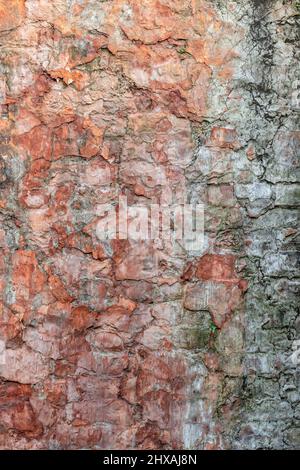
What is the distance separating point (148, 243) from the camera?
2127mm

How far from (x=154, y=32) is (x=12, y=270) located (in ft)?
3.25

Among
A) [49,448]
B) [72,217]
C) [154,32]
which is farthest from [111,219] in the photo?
[49,448]

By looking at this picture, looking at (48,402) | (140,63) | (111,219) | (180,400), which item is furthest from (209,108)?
(48,402)

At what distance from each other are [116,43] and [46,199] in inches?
24.0

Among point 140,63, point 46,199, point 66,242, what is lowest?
point 66,242

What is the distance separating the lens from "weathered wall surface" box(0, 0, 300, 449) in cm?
207

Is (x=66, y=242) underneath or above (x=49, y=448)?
above

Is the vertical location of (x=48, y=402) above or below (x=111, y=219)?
below

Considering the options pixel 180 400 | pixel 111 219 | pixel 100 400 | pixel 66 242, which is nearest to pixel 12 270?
pixel 66 242

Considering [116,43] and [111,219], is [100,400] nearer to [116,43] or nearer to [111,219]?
[111,219]

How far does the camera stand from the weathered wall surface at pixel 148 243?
6.81 feet

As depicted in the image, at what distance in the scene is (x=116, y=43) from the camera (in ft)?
6.86

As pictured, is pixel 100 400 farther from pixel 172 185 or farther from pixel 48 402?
pixel 172 185

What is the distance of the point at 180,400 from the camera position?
2.14m
